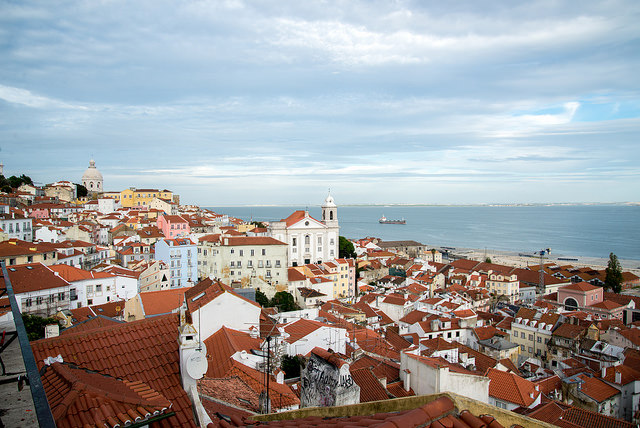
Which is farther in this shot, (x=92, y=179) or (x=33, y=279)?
(x=92, y=179)

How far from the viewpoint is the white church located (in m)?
51.9

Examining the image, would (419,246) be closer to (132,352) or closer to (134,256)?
(134,256)

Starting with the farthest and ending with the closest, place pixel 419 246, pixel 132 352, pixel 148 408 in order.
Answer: pixel 419 246 < pixel 132 352 < pixel 148 408

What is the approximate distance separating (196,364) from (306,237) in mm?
48298

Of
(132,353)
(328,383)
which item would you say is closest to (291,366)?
(328,383)

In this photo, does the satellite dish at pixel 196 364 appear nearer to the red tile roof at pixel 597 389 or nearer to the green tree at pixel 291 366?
the green tree at pixel 291 366

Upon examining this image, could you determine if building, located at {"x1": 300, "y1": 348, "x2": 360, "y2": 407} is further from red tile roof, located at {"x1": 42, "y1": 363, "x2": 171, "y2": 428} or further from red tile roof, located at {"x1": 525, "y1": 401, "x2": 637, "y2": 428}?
red tile roof, located at {"x1": 525, "y1": 401, "x2": 637, "y2": 428}

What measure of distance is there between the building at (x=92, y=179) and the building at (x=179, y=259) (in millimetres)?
61567

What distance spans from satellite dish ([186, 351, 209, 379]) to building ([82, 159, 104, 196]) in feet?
309

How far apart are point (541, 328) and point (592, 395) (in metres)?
8.66

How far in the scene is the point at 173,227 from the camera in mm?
53281

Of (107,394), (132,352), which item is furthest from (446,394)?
(132,352)

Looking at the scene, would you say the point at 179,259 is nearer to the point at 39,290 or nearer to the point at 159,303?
the point at 39,290

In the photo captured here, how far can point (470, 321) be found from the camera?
85.3 ft
